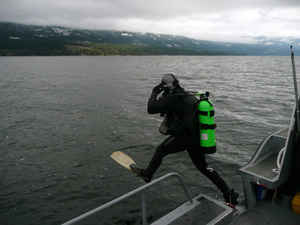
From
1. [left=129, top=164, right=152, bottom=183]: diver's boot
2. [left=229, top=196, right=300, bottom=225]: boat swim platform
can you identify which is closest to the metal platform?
[left=229, top=196, right=300, bottom=225]: boat swim platform

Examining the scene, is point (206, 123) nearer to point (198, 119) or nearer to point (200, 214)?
point (198, 119)

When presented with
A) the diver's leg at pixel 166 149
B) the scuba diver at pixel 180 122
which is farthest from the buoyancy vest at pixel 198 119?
the diver's leg at pixel 166 149

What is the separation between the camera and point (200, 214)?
15.5 ft

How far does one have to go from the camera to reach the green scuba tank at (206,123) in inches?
215

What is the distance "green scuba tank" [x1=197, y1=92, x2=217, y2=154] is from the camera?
5.45m

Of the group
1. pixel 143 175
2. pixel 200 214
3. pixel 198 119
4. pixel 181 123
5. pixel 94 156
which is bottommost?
pixel 94 156

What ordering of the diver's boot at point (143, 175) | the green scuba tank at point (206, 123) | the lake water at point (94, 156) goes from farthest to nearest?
the lake water at point (94, 156) → the diver's boot at point (143, 175) → the green scuba tank at point (206, 123)

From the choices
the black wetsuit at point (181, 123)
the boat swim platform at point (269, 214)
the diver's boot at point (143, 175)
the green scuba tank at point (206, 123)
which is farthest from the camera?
the diver's boot at point (143, 175)

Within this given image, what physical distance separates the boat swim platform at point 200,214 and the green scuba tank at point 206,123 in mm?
1243

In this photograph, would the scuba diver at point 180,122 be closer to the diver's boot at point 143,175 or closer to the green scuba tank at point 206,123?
the green scuba tank at point 206,123

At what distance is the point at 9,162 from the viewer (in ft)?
36.9

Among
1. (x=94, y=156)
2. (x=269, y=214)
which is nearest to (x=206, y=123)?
(x=269, y=214)

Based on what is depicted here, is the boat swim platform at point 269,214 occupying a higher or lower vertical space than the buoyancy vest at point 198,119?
lower

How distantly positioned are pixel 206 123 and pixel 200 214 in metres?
1.99
